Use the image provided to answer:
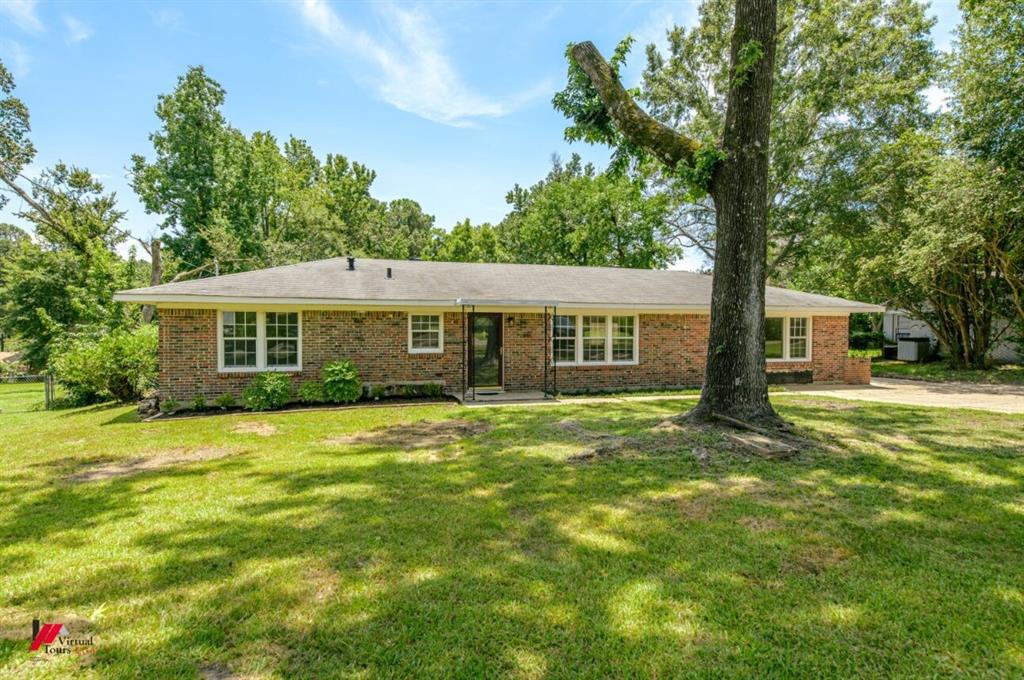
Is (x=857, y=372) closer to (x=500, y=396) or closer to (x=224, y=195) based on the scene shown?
(x=500, y=396)

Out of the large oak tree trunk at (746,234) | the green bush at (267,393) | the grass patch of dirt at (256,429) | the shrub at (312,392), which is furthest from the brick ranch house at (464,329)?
the large oak tree trunk at (746,234)

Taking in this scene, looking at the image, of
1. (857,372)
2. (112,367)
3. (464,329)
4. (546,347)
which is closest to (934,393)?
(857,372)

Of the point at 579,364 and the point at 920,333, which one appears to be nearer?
the point at 579,364

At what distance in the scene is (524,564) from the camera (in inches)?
140

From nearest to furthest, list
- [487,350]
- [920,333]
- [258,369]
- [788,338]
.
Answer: [258,369], [487,350], [788,338], [920,333]

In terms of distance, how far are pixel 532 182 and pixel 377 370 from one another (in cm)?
3162

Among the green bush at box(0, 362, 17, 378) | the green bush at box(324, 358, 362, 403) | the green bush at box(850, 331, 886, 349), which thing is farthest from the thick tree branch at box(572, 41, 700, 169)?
the green bush at box(0, 362, 17, 378)

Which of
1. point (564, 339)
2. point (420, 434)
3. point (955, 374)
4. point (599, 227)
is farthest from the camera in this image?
point (599, 227)

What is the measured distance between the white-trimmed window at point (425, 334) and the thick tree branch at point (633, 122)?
21.3ft

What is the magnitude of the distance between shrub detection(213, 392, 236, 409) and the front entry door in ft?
18.3

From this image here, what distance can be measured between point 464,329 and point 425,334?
38.9 inches

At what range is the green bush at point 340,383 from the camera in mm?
11211

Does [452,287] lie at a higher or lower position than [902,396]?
higher

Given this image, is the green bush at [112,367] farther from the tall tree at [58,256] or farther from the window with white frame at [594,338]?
the window with white frame at [594,338]
